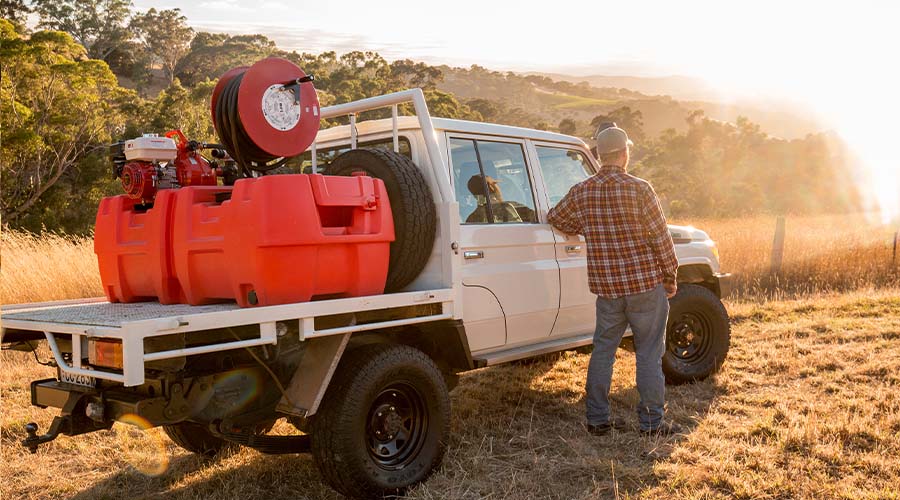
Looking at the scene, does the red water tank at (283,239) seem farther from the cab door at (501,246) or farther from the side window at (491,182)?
the side window at (491,182)

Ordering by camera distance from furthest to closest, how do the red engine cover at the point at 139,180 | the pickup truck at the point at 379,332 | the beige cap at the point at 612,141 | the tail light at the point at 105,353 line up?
the beige cap at the point at 612,141 → the red engine cover at the point at 139,180 → the pickup truck at the point at 379,332 → the tail light at the point at 105,353

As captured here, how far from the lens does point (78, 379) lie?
143 inches

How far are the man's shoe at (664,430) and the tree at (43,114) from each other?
61.8ft

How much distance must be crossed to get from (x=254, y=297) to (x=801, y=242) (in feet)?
38.1

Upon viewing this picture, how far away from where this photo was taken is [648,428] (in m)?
4.85

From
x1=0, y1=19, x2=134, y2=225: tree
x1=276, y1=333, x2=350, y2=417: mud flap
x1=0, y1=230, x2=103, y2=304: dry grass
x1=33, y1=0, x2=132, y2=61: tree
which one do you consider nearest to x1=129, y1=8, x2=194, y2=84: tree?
x1=33, y1=0, x2=132, y2=61: tree

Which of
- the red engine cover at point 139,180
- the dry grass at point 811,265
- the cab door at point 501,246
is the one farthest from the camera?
the dry grass at point 811,265

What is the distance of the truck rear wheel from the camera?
3.67 metres

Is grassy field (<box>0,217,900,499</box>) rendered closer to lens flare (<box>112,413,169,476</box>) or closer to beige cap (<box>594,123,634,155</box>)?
lens flare (<box>112,413,169,476</box>)

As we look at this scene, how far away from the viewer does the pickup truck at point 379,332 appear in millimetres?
3352

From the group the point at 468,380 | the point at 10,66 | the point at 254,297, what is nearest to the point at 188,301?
the point at 254,297

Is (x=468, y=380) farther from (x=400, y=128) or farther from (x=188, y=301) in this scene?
(x=188, y=301)

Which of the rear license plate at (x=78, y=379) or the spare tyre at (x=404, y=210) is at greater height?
the spare tyre at (x=404, y=210)

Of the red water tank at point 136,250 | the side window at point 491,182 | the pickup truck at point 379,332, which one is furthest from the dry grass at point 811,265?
the red water tank at point 136,250
